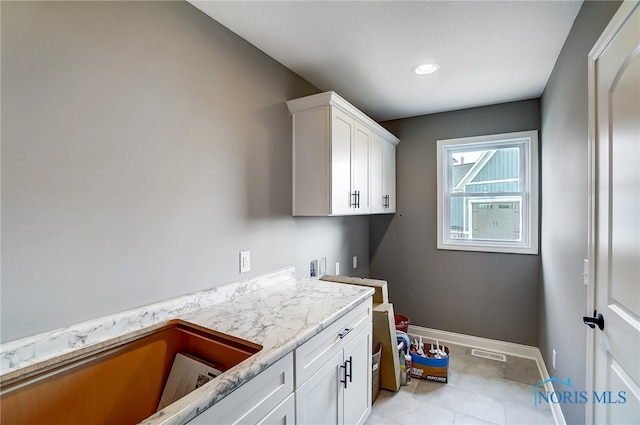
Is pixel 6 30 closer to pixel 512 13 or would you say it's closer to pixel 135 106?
pixel 135 106

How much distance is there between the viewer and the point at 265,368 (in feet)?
3.38

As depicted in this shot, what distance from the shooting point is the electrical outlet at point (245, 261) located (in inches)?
71.1

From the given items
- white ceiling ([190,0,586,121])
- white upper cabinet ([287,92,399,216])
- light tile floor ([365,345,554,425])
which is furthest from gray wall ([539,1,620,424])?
white upper cabinet ([287,92,399,216])

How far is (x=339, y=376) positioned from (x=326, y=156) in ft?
4.48

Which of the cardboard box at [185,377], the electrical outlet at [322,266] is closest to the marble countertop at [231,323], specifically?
the cardboard box at [185,377]

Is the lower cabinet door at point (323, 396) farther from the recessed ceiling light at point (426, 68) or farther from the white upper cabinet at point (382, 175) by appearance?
the recessed ceiling light at point (426, 68)

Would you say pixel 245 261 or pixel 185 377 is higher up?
pixel 245 261

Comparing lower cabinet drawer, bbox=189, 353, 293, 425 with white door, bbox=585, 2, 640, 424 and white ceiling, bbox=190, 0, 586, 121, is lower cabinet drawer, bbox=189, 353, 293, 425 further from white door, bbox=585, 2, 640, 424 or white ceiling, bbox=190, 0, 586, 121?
white ceiling, bbox=190, 0, 586, 121

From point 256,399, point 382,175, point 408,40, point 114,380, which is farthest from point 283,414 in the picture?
point 382,175

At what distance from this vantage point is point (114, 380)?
113cm

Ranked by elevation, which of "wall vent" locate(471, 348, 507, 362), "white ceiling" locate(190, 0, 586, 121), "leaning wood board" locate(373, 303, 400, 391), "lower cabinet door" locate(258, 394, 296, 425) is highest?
"white ceiling" locate(190, 0, 586, 121)

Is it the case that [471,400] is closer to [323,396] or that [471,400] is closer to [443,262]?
[443,262]

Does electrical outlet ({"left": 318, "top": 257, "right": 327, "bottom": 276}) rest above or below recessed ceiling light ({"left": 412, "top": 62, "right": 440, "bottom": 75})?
below

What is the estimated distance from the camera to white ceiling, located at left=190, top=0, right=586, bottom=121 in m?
1.55
